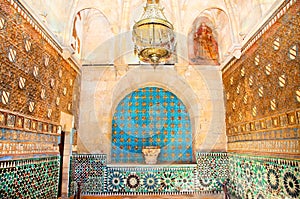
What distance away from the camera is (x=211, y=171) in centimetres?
594

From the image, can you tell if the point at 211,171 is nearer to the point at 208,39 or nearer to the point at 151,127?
the point at 151,127

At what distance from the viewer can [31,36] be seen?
3.81 metres

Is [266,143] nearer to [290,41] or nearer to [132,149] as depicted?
[290,41]

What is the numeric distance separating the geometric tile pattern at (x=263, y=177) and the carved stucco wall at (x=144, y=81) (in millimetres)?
929

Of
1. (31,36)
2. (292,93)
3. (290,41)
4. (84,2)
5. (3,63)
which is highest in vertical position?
A: (84,2)

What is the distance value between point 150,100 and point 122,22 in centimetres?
239

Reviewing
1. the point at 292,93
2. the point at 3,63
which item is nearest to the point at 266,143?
the point at 292,93

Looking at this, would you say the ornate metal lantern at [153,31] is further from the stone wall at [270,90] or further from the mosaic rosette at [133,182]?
the mosaic rosette at [133,182]

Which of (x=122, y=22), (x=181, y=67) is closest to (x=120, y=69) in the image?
(x=122, y=22)

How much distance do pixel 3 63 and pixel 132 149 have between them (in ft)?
14.4

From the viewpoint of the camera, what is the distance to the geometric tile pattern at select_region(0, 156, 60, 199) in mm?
3070

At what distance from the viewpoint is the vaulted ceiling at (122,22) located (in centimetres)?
481

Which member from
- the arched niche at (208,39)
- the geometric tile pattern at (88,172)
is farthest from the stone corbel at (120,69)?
the geometric tile pattern at (88,172)

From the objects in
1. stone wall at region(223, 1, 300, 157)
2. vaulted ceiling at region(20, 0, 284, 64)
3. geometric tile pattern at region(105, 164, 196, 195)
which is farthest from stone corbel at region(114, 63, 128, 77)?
stone wall at region(223, 1, 300, 157)
